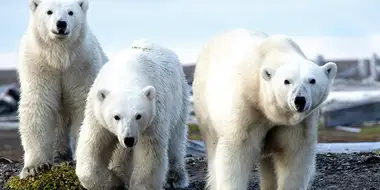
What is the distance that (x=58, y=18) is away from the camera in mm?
8727

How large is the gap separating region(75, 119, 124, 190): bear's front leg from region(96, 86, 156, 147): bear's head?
Result: 28 centimetres

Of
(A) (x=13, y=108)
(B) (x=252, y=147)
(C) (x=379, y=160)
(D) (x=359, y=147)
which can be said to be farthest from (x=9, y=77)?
(B) (x=252, y=147)

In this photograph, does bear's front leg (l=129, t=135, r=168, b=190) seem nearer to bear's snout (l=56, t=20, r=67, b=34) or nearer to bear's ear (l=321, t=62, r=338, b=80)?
bear's snout (l=56, t=20, r=67, b=34)

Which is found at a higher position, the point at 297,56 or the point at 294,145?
the point at 297,56

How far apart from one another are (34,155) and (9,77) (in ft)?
62.4

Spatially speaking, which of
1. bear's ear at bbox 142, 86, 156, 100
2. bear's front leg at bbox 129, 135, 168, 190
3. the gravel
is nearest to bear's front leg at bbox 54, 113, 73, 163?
the gravel

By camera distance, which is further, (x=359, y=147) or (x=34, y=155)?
(x=359, y=147)

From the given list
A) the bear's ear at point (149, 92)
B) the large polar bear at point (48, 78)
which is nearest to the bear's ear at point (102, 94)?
the bear's ear at point (149, 92)

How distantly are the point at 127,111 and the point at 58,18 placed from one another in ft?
5.11

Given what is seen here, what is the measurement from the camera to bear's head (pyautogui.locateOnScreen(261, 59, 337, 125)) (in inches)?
272

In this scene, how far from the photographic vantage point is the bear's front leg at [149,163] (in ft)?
26.1

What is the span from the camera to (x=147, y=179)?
8.01m

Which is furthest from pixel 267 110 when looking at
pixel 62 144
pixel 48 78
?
pixel 62 144

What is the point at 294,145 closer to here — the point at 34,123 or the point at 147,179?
the point at 147,179
